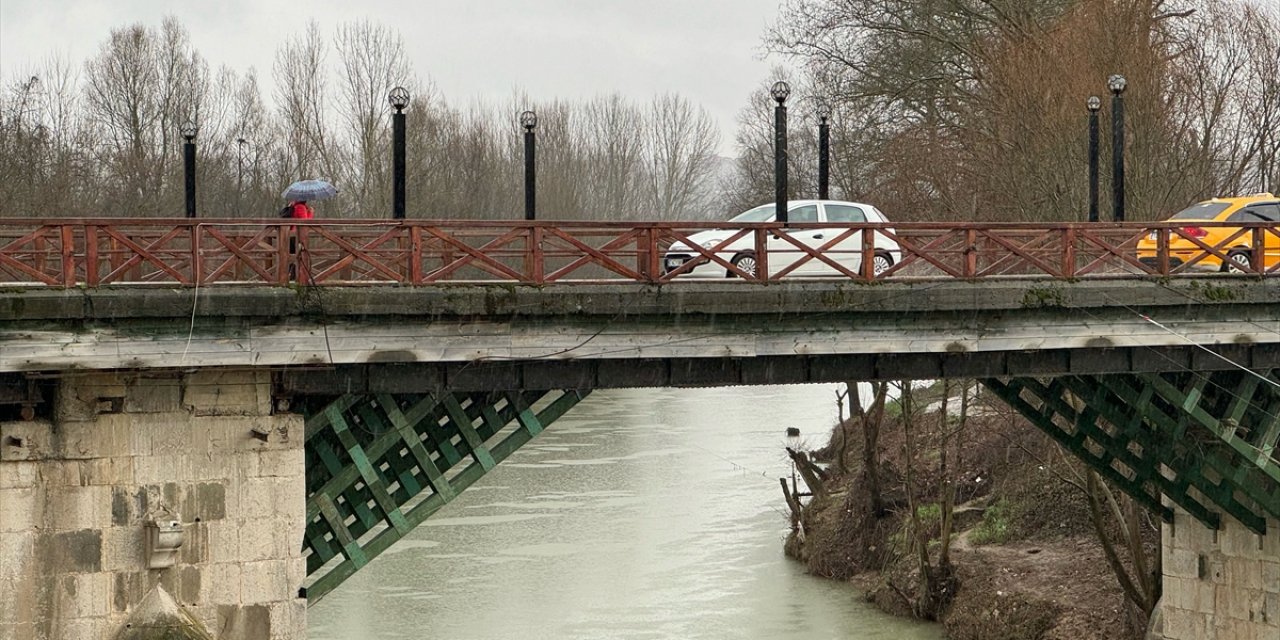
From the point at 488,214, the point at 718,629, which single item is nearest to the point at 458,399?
the point at 718,629

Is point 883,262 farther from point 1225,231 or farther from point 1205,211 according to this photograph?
point 1205,211

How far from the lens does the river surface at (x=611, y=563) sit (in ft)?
81.3

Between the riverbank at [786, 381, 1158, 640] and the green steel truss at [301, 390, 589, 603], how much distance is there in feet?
36.6

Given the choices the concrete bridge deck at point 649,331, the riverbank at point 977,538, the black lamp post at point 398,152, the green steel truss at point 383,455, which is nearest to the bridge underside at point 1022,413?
the green steel truss at point 383,455

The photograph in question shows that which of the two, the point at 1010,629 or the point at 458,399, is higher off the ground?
the point at 458,399

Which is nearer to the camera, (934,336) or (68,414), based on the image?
(68,414)

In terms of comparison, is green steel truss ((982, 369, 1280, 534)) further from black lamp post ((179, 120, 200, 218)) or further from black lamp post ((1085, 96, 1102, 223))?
black lamp post ((179, 120, 200, 218))

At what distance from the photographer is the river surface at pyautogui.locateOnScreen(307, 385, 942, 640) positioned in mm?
24781

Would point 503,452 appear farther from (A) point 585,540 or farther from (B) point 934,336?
(A) point 585,540

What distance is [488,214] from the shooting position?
220 feet

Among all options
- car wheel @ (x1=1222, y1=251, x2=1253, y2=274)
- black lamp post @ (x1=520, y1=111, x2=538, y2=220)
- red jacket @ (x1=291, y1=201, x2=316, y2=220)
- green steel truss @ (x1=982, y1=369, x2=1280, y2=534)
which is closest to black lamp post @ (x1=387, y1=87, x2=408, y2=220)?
red jacket @ (x1=291, y1=201, x2=316, y2=220)

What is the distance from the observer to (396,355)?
13008 mm

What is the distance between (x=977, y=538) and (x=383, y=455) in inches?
644

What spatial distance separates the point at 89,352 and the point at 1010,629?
50.1 ft
